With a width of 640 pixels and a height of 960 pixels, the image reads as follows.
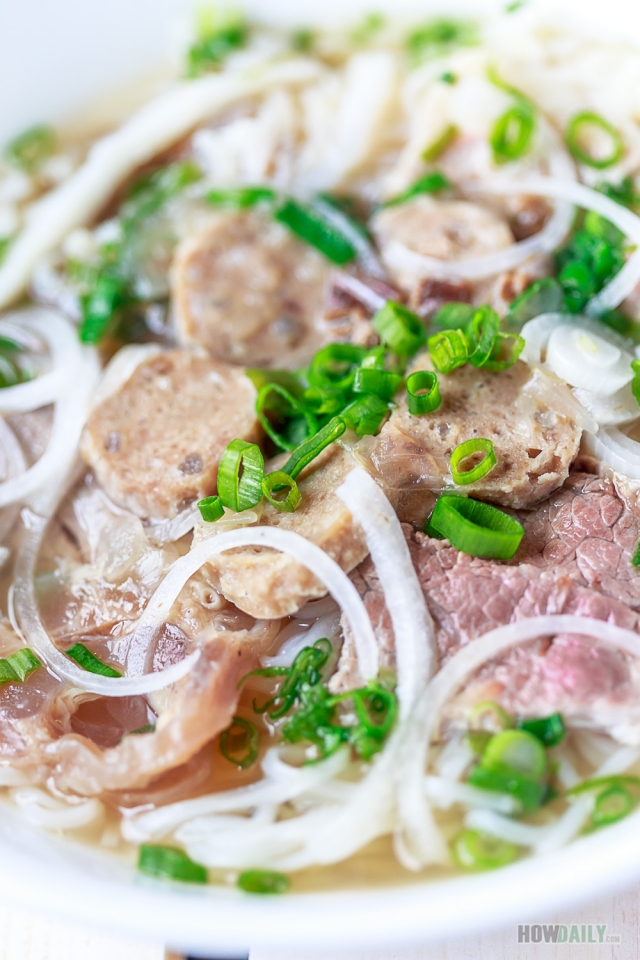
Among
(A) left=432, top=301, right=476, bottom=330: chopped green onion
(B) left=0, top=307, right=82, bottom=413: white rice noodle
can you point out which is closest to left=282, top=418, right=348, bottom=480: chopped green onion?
(A) left=432, top=301, right=476, bottom=330: chopped green onion

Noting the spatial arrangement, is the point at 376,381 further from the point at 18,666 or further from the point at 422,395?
the point at 18,666

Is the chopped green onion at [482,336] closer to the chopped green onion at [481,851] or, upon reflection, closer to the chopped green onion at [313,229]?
the chopped green onion at [313,229]

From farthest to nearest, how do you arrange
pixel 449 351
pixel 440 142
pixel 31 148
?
Result: pixel 31 148 → pixel 440 142 → pixel 449 351

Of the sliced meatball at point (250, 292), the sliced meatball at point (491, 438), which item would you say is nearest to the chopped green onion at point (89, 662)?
the sliced meatball at point (491, 438)

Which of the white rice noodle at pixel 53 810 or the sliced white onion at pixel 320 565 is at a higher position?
the sliced white onion at pixel 320 565

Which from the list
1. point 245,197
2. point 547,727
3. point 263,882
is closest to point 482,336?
point 547,727

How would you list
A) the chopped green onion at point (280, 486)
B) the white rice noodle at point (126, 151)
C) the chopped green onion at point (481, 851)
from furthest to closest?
the white rice noodle at point (126, 151) → the chopped green onion at point (280, 486) → the chopped green onion at point (481, 851)

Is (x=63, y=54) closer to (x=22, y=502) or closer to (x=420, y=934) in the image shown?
(x=22, y=502)
